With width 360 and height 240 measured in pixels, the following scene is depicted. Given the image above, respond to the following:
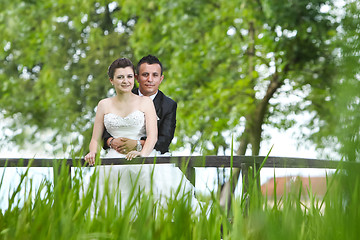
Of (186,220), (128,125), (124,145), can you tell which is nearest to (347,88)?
(186,220)

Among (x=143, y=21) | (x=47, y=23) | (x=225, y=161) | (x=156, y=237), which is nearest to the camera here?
(x=156, y=237)

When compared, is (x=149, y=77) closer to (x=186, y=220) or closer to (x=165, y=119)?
(x=165, y=119)

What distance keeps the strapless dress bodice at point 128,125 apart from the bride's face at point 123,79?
254 mm

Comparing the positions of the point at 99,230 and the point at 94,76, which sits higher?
the point at 94,76

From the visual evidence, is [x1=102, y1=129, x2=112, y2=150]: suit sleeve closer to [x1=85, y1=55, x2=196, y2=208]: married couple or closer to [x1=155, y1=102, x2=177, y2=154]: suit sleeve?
[x1=85, y1=55, x2=196, y2=208]: married couple

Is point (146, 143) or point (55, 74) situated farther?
point (55, 74)

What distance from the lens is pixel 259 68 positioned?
46.1 feet

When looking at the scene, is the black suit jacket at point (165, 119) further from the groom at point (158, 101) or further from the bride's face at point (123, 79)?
the bride's face at point (123, 79)

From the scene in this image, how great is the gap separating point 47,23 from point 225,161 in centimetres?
1151

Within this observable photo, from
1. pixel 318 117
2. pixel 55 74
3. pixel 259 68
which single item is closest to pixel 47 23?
pixel 55 74

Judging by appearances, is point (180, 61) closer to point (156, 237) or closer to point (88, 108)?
point (88, 108)

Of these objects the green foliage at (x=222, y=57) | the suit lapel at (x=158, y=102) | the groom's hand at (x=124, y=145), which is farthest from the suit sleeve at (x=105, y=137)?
the green foliage at (x=222, y=57)


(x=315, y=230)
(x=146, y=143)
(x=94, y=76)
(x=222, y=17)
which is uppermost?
(x=222, y=17)

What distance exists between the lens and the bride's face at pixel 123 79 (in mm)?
4640
